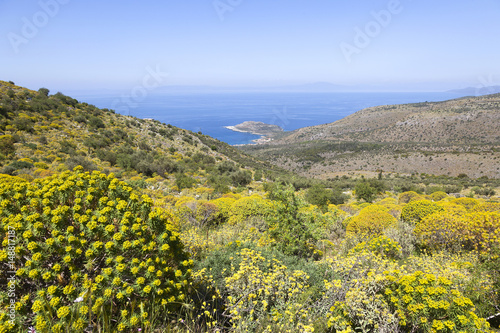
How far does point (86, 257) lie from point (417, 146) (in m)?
74.4

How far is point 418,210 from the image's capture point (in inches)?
325

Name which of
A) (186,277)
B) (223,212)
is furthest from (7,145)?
(186,277)

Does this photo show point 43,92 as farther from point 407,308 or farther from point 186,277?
point 407,308

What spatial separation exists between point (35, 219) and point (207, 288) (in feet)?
7.47

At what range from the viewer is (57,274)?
7.27 ft

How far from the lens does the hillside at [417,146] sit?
45250mm

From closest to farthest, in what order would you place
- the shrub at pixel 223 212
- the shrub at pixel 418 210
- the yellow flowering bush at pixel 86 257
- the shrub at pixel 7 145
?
1. the yellow flowering bush at pixel 86 257
2. the shrub at pixel 418 210
3. the shrub at pixel 223 212
4. the shrub at pixel 7 145

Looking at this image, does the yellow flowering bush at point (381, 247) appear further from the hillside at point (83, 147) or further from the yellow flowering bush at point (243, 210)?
the hillside at point (83, 147)

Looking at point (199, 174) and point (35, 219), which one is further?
point (199, 174)

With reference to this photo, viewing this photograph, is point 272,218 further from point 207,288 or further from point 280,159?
point 280,159

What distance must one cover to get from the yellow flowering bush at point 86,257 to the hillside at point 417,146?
43.7 meters

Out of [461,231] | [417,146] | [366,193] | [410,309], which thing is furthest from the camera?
[417,146]

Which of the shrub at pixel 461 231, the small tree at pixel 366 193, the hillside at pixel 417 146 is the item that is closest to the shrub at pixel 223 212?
the shrub at pixel 461 231

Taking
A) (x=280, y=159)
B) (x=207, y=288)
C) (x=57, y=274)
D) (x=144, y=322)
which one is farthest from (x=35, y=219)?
(x=280, y=159)
